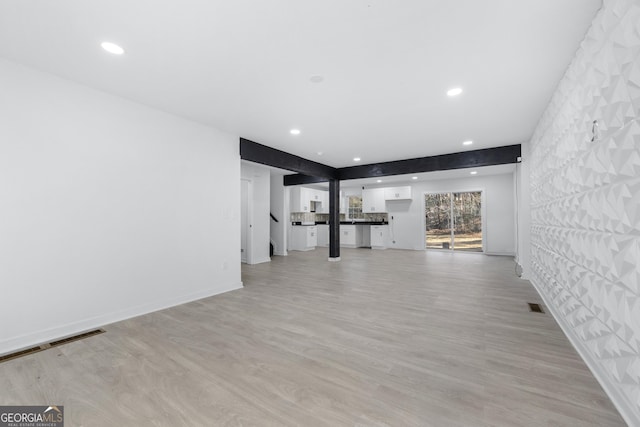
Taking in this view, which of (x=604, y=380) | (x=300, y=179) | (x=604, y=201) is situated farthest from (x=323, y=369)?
(x=300, y=179)

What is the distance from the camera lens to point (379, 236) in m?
9.55

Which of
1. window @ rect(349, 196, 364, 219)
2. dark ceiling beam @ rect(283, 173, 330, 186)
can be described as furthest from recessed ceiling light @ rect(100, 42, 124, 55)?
window @ rect(349, 196, 364, 219)

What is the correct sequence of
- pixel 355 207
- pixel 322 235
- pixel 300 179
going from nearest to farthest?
pixel 300 179
pixel 322 235
pixel 355 207

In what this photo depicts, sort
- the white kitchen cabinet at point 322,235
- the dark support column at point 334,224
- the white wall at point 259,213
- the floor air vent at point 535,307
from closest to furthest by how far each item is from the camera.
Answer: the floor air vent at point 535,307 < the white wall at point 259,213 < the dark support column at point 334,224 < the white kitchen cabinet at point 322,235

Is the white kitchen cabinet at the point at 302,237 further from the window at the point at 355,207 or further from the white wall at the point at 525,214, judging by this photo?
the white wall at the point at 525,214

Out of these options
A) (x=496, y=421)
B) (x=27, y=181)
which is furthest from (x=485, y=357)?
(x=27, y=181)

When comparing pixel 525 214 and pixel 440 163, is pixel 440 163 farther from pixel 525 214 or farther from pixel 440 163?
pixel 525 214

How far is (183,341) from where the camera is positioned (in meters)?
2.44

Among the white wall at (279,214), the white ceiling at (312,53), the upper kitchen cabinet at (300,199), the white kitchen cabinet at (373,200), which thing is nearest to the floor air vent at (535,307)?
the white ceiling at (312,53)

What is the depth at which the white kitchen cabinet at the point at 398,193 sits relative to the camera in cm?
909

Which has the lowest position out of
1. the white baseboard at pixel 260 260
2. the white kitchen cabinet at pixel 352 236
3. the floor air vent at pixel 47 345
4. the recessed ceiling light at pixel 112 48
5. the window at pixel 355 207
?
the floor air vent at pixel 47 345

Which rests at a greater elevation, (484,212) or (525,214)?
(484,212)

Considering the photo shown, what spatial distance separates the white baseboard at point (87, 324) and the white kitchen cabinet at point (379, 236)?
22.3 ft

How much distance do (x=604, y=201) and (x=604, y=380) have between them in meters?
1.17
